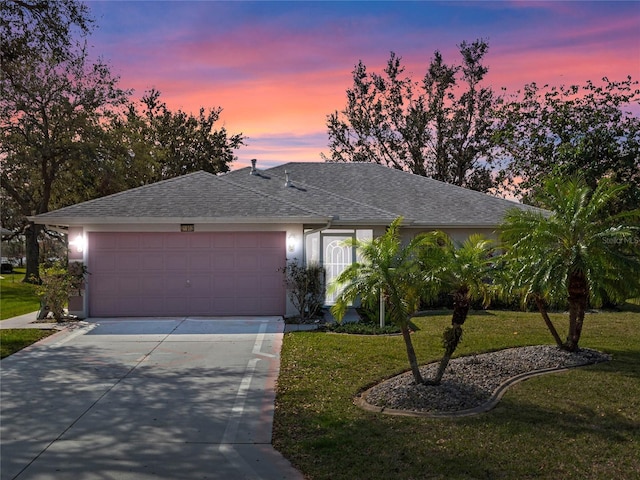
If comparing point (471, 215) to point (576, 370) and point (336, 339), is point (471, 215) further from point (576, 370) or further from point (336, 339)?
point (576, 370)

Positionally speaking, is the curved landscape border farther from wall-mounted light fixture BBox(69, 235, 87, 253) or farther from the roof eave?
wall-mounted light fixture BBox(69, 235, 87, 253)

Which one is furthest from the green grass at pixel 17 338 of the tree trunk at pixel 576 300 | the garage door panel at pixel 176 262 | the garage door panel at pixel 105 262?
the tree trunk at pixel 576 300

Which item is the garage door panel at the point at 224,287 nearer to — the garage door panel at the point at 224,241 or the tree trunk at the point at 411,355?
the garage door panel at the point at 224,241

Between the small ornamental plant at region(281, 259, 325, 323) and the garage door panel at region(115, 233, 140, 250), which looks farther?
the garage door panel at region(115, 233, 140, 250)

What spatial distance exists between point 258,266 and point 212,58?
5649mm

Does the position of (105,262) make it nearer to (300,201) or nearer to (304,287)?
(304,287)

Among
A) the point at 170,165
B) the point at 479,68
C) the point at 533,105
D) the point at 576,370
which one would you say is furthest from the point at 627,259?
the point at 170,165

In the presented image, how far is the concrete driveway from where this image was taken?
5.95 meters

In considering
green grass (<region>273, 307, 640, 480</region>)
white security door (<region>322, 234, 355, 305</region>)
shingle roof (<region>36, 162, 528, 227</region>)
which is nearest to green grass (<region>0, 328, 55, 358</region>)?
shingle roof (<region>36, 162, 528, 227</region>)

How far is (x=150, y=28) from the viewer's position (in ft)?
43.9

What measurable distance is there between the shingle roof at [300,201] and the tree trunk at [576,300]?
656cm

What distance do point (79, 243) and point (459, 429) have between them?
476 inches

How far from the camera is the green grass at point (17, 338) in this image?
38.6ft

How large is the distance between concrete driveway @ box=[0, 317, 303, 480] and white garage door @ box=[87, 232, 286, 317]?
249 centimetres
